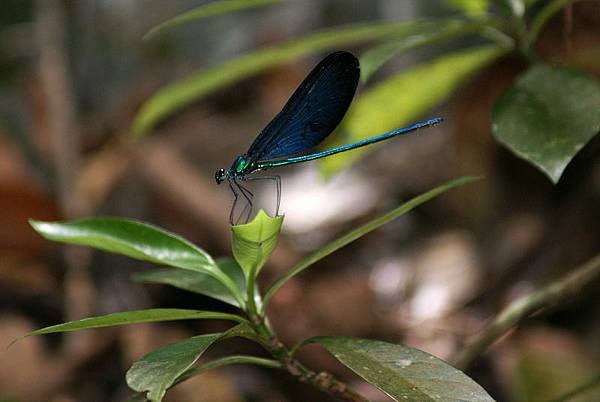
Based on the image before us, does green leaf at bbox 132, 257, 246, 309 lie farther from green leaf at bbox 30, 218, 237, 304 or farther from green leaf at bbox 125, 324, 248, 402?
green leaf at bbox 125, 324, 248, 402

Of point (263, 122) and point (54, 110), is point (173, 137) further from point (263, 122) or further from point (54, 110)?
point (54, 110)

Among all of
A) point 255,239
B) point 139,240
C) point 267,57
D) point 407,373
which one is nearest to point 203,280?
point 139,240

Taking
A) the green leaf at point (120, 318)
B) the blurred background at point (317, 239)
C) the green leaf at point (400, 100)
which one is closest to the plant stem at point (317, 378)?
the green leaf at point (120, 318)

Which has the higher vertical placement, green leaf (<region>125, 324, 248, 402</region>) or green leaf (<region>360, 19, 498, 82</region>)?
green leaf (<region>360, 19, 498, 82</region>)

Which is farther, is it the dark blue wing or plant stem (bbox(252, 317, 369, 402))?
the dark blue wing

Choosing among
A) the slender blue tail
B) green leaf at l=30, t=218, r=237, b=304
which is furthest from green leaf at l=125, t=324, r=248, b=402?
the slender blue tail

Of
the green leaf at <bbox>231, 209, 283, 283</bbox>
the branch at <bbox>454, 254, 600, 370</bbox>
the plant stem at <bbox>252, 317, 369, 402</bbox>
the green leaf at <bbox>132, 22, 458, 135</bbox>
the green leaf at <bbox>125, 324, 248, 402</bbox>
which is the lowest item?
the branch at <bbox>454, 254, 600, 370</bbox>
